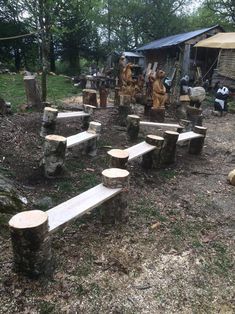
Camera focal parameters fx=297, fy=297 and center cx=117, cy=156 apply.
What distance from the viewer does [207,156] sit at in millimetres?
6738

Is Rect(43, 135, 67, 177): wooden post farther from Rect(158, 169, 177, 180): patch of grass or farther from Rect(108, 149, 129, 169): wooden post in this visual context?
Rect(158, 169, 177, 180): patch of grass

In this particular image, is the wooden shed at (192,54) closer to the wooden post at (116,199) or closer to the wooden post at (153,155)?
the wooden post at (153,155)

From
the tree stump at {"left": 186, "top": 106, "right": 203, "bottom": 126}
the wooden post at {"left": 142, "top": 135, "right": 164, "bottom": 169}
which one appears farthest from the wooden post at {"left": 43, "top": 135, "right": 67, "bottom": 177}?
the tree stump at {"left": 186, "top": 106, "right": 203, "bottom": 126}

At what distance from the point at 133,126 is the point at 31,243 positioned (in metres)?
4.78

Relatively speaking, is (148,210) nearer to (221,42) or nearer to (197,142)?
(197,142)

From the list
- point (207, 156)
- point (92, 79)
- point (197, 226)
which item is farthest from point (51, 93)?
point (197, 226)

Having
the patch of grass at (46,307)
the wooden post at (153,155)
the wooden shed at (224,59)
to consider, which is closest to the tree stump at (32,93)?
the wooden post at (153,155)

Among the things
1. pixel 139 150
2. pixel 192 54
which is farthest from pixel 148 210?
pixel 192 54

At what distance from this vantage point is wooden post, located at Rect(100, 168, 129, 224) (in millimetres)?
3572

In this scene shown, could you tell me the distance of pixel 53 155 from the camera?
15.4 feet

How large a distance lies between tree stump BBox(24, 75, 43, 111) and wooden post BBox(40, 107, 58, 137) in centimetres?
282

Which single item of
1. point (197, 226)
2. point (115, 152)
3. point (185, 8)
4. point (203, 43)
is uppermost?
point (185, 8)

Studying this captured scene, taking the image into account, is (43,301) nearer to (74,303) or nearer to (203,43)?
(74,303)

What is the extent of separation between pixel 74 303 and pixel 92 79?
1395cm
